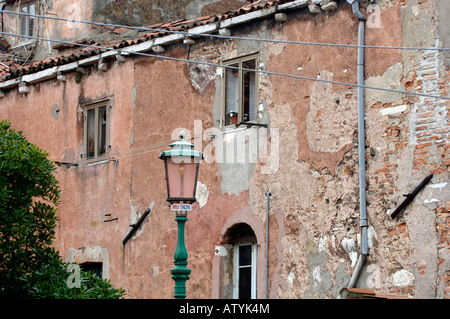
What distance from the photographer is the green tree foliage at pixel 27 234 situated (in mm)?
11555

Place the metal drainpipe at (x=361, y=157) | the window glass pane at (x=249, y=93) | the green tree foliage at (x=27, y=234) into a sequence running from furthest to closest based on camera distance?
the window glass pane at (x=249, y=93) → the metal drainpipe at (x=361, y=157) → the green tree foliage at (x=27, y=234)

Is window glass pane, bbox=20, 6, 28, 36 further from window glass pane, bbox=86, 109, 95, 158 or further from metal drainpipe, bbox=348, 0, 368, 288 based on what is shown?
metal drainpipe, bbox=348, 0, 368, 288

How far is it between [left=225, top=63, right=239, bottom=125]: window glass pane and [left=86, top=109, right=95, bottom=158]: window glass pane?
11.7 feet

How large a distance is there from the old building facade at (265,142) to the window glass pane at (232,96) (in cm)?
3

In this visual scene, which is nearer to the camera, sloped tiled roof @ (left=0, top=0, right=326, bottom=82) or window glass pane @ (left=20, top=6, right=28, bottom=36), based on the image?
sloped tiled roof @ (left=0, top=0, right=326, bottom=82)

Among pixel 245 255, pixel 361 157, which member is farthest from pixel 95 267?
pixel 361 157

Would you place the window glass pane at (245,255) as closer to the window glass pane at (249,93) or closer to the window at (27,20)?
the window glass pane at (249,93)

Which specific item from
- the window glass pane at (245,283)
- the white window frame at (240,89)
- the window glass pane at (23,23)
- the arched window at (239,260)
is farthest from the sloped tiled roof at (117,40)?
the window glass pane at (245,283)

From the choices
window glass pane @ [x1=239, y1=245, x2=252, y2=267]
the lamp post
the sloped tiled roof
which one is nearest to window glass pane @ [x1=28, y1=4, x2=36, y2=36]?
the sloped tiled roof

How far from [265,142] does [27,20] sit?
929 centimetres

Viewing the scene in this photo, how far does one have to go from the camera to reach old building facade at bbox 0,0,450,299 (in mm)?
13828
